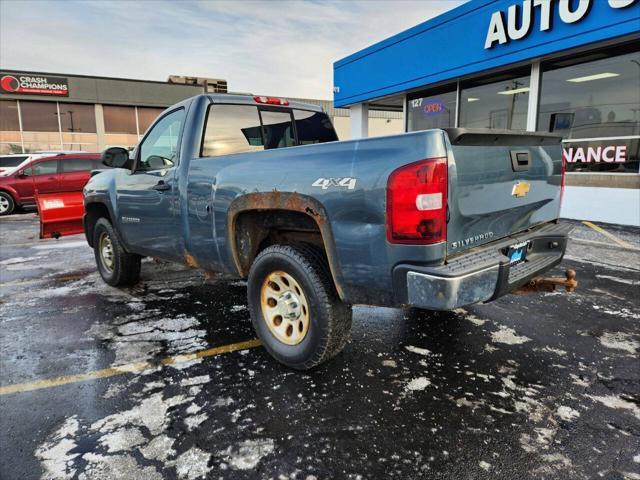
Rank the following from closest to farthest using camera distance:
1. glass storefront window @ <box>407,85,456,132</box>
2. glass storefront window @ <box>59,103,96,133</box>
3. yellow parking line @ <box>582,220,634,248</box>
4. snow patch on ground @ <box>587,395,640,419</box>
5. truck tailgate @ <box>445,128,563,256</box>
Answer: truck tailgate @ <box>445,128,563,256</box>
snow patch on ground @ <box>587,395,640,419</box>
yellow parking line @ <box>582,220,634,248</box>
glass storefront window @ <box>407,85,456,132</box>
glass storefront window @ <box>59,103,96,133</box>

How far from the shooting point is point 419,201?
223cm

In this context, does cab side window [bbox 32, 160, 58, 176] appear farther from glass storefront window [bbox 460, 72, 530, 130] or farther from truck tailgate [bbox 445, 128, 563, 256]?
truck tailgate [bbox 445, 128, 563, 256]

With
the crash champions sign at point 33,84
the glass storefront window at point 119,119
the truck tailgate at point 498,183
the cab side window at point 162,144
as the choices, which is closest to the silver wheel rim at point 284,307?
the truck tailgate at point 498,183

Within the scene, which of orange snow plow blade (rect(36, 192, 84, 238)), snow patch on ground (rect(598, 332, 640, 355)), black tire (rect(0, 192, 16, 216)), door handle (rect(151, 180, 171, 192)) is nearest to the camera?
snow patch on ground (rect(598, 332, 640, 355))

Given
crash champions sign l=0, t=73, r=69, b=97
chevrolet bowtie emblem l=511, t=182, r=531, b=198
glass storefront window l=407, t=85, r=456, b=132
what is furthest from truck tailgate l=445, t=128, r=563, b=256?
crash champions sign l=0, t=73, r=69, b=97

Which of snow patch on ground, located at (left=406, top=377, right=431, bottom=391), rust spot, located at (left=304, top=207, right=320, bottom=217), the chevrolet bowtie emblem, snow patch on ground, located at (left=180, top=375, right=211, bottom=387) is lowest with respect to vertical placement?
snow patch on ground, located at (left=406, top=377, right=431, bottom=391)

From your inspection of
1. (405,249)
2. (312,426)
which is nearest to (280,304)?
(312,426)

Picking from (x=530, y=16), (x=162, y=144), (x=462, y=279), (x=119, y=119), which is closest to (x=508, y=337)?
(x=462, y=279)

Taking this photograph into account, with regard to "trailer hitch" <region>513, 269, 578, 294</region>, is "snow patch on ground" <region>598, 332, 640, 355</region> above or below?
below

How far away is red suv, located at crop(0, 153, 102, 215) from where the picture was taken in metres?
13.2

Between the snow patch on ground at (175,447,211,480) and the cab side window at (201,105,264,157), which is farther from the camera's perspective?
the cab side window at (201,105,264,157)

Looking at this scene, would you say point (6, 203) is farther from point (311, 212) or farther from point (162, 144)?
point (311, 212)

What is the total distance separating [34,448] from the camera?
7.44 ft

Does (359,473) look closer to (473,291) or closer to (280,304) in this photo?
(473,291)
